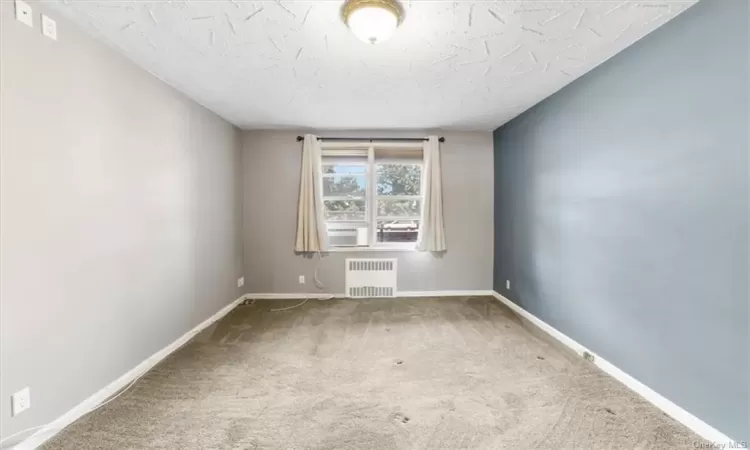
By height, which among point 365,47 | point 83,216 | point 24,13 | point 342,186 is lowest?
point 83,216

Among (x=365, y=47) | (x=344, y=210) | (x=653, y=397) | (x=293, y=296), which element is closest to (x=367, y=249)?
(x=344, y=210)

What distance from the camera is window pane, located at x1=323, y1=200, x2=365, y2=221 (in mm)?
4457

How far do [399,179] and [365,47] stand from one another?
2.47 metres

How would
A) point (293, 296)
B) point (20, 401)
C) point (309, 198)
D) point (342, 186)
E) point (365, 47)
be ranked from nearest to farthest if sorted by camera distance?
1. point (20, 401)
2. point (365, 47)
3. point (309, 198)
4. point (293, 296)
5. point (342, 186)

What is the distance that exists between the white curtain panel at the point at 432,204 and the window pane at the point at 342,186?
0.91 m

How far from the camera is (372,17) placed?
1.63 meters

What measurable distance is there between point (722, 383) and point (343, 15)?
2.75 meters

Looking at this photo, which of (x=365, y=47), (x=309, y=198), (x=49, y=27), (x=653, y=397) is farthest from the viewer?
(x=309, y=198)

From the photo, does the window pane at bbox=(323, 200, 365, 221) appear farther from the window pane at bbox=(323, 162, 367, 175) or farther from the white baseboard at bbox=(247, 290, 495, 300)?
the white baseboard at bbox=(247, 290, 495, 300)

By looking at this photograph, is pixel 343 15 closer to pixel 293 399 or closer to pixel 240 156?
pixel 293 399

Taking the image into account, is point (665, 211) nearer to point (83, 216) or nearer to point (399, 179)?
point (399, 179)

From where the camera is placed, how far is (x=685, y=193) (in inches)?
69.8

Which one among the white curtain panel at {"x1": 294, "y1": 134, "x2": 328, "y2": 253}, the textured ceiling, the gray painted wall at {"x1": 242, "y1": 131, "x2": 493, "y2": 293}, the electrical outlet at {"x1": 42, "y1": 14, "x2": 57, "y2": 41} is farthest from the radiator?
the electrical outlet at {"x1": 42, "y1": 14, "x2": 57, "y2": 41}

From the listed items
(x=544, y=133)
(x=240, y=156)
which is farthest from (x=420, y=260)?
(x=240, y=156)
